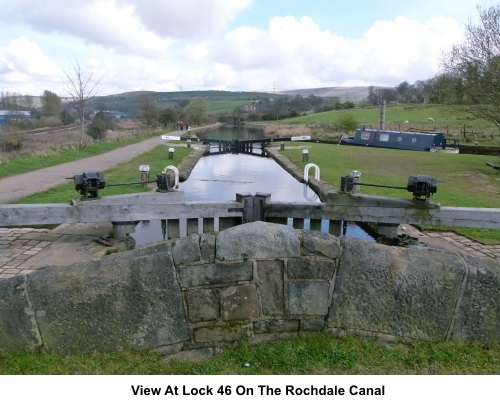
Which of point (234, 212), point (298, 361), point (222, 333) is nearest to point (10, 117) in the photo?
point (234, 212)

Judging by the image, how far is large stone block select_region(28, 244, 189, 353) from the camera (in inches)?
98.7

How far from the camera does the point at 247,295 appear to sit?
262cm

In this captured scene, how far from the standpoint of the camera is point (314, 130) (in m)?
37.7

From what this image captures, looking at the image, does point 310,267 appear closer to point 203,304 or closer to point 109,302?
point 203,304

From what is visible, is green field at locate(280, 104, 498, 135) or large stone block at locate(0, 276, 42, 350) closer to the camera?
large stone block at locate(0, 276, 42, 350)

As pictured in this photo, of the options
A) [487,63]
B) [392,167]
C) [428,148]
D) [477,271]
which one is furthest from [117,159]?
[428,148]

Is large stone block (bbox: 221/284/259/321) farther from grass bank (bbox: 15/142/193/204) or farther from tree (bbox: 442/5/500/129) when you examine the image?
tree (bbox: 442/5/500/129)

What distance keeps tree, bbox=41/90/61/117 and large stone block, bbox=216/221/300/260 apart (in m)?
54.0

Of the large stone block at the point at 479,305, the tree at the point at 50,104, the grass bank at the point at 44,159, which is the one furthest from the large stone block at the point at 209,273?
the tree at the point at 50,104

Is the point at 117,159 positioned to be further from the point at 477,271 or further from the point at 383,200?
the point at 477,271

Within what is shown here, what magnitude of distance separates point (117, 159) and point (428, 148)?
18.8m

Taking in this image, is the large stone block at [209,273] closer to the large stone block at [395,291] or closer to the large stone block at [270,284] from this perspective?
the large stone block at [270,284]

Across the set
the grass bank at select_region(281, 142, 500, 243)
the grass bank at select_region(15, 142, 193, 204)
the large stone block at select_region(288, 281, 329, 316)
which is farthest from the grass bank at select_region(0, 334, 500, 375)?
the grass bank at select_region(15, 142, 193, 204)

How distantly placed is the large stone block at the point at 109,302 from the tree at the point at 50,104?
53.6 meters
